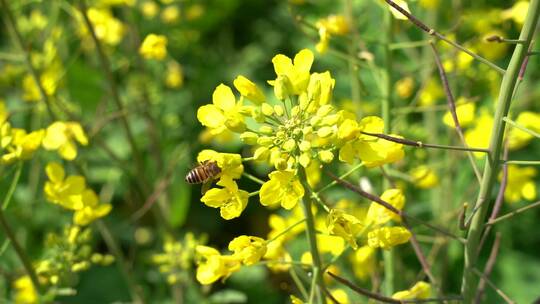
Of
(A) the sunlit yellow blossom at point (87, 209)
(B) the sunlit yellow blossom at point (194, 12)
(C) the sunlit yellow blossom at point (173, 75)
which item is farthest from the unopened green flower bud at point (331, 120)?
(B) the sunlit yellow blossom at point (194, 12)

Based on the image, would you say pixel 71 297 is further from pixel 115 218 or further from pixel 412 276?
pixel 412 276

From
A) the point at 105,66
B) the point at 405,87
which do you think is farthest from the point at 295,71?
the point at 405,87

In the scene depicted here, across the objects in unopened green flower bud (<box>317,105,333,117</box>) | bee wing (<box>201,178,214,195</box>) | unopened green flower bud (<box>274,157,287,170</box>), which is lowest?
bee wing (<box>201,178,214,195</box>)

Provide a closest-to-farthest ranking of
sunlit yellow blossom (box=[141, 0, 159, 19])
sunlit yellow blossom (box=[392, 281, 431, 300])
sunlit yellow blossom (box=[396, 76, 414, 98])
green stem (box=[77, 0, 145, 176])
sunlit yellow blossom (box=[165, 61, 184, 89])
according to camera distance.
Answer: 1. sunlit yellow blossom (box=[392, 281, 431, 300])
2. green stem (box=[77, 0, 145, 176])
3. sunlit yellow blossom (box=[396, 76, 414, 98])
4. sunlit yellow blossom (box=[165, 61, 184, 89])
5. sunlit yellow blossom (box=[141, 0, 159, 19])

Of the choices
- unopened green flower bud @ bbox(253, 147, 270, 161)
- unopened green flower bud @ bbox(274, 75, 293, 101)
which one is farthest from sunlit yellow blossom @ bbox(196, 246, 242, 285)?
unopened green flower bud @ bbox(274, 75, 293, 101)

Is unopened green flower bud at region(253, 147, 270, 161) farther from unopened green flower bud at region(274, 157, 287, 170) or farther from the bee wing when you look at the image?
the bee wing

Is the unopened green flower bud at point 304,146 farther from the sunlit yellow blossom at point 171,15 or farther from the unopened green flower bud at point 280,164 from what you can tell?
the sunlit yellow blossom at point 171,15
